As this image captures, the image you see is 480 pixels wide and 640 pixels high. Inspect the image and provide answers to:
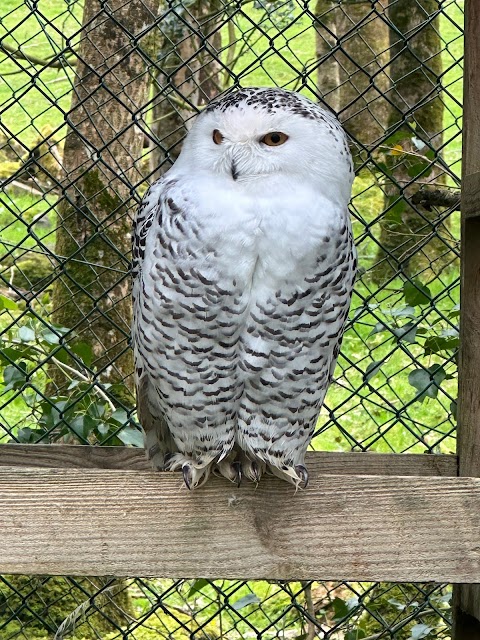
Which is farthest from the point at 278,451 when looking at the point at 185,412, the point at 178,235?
the point at 178,235

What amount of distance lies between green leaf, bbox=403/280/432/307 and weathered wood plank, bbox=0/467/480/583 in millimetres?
1001

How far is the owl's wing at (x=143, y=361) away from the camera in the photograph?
6.66 ft

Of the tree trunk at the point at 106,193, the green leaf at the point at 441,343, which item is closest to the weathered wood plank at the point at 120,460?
the green leaf at the point at 441,343

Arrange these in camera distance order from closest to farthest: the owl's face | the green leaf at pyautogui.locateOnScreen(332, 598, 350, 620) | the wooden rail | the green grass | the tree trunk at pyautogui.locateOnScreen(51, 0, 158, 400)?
the wooden rail < the owl's face < the green leaf at pyautogui.locateOnScreen(332, 598, 350, 620) < the green grass < the tree trunk at pyautogui.locateOnScreen(51, 0, 158, 400)

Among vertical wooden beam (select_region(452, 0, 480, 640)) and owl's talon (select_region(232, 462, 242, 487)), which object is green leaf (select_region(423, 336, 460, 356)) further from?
owl's talon (select_region(232, 462, 242, 487))

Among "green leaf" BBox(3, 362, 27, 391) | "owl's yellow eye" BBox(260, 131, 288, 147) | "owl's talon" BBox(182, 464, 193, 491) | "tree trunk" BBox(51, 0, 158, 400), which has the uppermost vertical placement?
"tree trunk" BBox(51, 0, 158, 400)

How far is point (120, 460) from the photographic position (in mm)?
2422

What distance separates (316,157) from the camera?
191 centimetres

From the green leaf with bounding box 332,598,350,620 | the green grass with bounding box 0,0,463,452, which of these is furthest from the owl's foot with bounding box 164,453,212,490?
the green leaf with bounding box 332,598,350,620

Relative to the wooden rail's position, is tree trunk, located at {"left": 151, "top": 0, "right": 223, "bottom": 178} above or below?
above

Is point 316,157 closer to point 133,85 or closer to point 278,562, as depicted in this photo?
point 278,562

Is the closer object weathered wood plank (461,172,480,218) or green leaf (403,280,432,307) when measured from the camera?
weathered wood plank (461,172,480,218)

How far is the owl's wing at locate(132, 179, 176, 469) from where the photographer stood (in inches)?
80.0

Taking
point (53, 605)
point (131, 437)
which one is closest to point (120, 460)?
point (131, 437)
